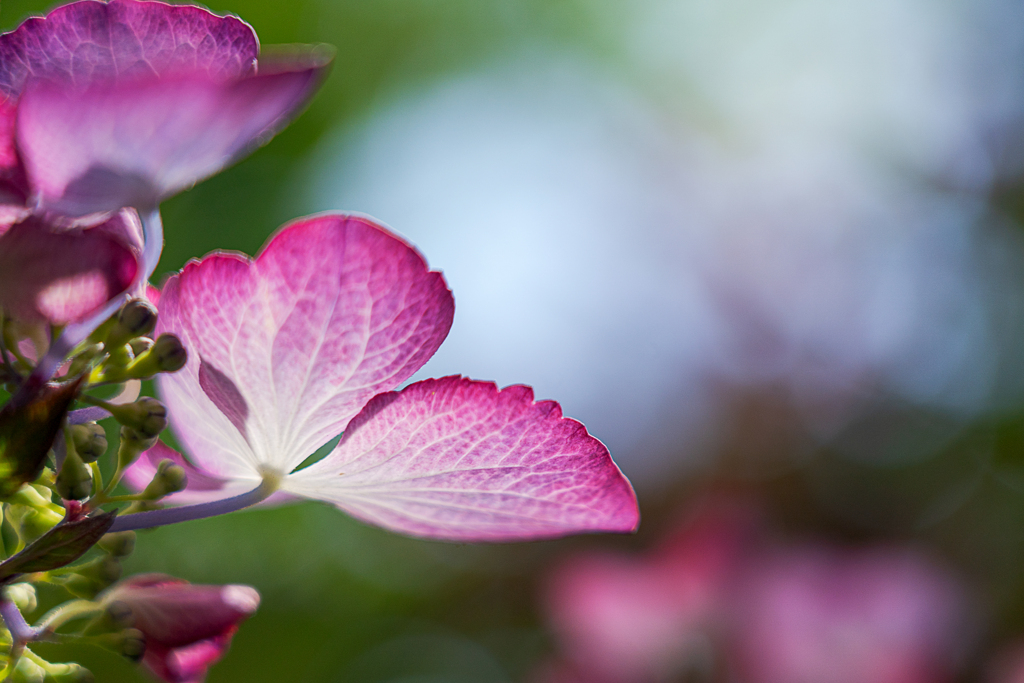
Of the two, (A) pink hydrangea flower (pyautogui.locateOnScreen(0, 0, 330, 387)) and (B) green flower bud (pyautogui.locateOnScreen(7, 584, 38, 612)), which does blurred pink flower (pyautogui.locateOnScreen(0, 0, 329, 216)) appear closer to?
(A) pink hydrangea flower (pyautogui.locateOnScreen(0, 0, 330, 387))

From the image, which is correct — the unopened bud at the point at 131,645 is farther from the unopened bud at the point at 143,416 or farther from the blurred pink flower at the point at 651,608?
the blurred pink flower at the point at 651,608

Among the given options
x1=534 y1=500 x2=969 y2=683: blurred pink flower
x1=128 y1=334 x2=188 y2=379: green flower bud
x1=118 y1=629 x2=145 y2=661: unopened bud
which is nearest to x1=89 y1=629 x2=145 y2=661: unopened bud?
x1=118 y1=629 x2=145 y2=661: unopened bud

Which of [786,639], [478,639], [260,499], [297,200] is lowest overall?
[478,639]

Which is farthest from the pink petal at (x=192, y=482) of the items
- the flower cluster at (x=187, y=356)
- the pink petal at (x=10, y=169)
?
the pink petal at (x=10, y=169)

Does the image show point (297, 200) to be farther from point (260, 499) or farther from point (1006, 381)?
point (1006, 381)

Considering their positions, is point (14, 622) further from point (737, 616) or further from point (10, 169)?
point (737, 616)

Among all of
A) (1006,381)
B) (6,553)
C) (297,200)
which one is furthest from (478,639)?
(6,553)
